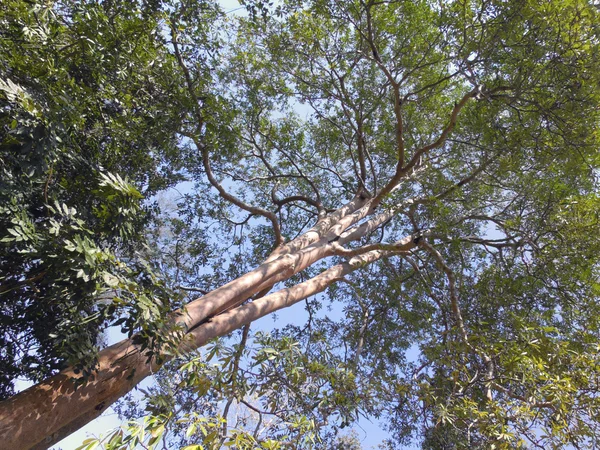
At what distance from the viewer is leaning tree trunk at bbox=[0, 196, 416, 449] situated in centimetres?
245

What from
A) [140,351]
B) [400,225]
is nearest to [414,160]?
[400,225]

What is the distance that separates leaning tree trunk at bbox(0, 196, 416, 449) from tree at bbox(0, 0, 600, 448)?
1cm

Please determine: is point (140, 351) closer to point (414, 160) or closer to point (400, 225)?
point (414, 160)

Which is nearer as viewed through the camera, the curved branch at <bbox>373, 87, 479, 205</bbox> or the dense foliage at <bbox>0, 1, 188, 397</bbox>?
the dense foliage at <bbox>0, 1, 188, 397</bbox>

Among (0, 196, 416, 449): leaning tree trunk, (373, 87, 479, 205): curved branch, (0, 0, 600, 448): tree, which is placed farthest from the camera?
(373, 87, 479, 205): curved branch

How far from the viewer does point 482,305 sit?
20.6ft

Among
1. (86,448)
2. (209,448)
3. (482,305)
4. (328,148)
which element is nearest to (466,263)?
(482,305)

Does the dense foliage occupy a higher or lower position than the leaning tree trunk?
higher

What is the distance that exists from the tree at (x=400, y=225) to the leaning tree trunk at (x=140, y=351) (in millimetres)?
15

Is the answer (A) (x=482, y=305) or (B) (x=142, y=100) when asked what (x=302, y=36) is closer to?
(B) (x=142, y=100)

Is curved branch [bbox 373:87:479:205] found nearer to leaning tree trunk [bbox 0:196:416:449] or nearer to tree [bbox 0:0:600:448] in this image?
tree [bbox 0:0:600:448]

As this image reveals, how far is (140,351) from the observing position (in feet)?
8.49

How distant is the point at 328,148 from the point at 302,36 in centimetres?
244

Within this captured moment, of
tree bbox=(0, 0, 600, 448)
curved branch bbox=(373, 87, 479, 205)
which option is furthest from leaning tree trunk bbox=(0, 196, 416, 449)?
curved branch bbox=(373, 87, 479, 205)
